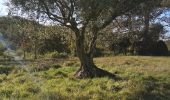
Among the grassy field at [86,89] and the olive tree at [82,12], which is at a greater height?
the olive tree at [82,12]

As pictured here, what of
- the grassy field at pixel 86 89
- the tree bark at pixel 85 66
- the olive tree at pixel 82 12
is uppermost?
the olive tree at pixel 82 12

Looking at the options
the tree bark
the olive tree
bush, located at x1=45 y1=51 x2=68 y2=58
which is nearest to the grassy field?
the tree bark

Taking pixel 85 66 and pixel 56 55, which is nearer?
pixel 85 66

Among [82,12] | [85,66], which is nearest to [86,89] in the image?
[82,12]

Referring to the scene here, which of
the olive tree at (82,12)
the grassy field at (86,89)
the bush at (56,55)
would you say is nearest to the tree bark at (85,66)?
the olive tree at (82,12)

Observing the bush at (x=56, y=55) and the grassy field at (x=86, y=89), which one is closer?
the grassy field at (x=86, y=89)

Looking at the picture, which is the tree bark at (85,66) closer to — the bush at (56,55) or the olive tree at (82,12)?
the olive tree at (82,12)

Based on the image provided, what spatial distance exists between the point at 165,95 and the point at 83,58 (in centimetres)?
676

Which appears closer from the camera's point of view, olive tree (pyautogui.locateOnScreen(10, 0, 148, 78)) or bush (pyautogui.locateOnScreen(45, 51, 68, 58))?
olive tree (pyautogui.locateOnScreen(10, 0, 148, 78))

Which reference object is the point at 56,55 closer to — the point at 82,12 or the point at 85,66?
the point at 85,66

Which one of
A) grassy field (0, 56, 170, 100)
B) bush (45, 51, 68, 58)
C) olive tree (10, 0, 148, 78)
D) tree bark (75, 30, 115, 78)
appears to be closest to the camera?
grassy field (0, 56, 170, 100)

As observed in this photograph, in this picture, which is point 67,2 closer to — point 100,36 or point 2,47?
point 100,36

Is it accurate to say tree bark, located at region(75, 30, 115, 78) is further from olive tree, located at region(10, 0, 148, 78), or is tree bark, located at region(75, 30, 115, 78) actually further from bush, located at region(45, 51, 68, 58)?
bush, located at region(45, 51, 68, 58)

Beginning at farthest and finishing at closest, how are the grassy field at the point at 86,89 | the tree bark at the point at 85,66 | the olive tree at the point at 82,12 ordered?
the tree bark at the point at 85,66
the olive tree at the point at 82,12
the grassy field at the point at 86,89
